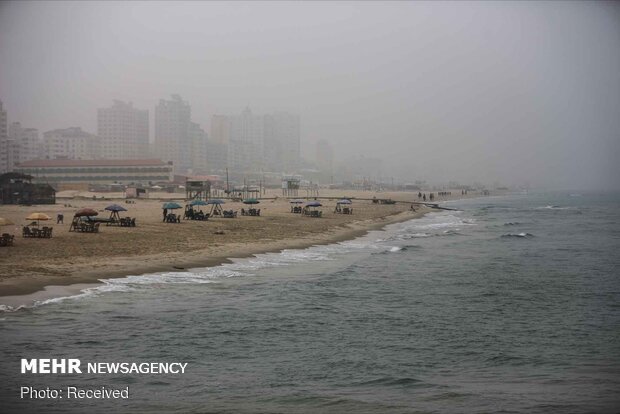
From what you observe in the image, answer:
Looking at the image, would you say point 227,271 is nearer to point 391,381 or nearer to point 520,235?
point 391,381

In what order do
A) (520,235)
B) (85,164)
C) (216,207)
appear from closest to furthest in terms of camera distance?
(520,235) → (216,207) → (85,164)

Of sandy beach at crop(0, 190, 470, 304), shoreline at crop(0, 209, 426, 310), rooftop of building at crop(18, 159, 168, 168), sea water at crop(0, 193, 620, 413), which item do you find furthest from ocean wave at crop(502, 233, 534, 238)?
rooftop of building at crop(18, 159, 168, 168)

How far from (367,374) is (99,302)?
29.8 feet

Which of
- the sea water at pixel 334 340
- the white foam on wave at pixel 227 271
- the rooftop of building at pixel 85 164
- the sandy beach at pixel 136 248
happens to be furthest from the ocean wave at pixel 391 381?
the rooftop of building at pixel 85 164

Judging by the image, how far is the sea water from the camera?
1069 centimetres

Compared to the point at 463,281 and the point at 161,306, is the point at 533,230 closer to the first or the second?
the point at 463,281

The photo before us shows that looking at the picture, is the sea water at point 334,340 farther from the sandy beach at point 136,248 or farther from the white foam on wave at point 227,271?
the sandy beach at point 136,248

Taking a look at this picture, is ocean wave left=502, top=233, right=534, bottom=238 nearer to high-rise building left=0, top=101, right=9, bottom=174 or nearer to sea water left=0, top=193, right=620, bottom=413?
sea water left=0, top=193, right=620, bottom=413

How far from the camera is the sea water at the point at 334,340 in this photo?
1069 cm

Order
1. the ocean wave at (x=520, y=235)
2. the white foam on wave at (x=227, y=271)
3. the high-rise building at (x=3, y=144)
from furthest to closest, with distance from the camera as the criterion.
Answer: the high-rise building at (x=3, y=144), the ocean wave at (x=520, y=235), the white foam on wave at (x=227, y=271)

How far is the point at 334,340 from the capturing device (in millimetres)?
14773

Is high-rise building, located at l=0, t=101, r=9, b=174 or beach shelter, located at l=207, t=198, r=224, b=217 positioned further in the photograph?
high-rise building, located at l=0, t=101, r=9, b=174

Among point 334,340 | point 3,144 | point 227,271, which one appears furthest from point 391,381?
point 3,144

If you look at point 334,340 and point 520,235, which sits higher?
point 520,235
